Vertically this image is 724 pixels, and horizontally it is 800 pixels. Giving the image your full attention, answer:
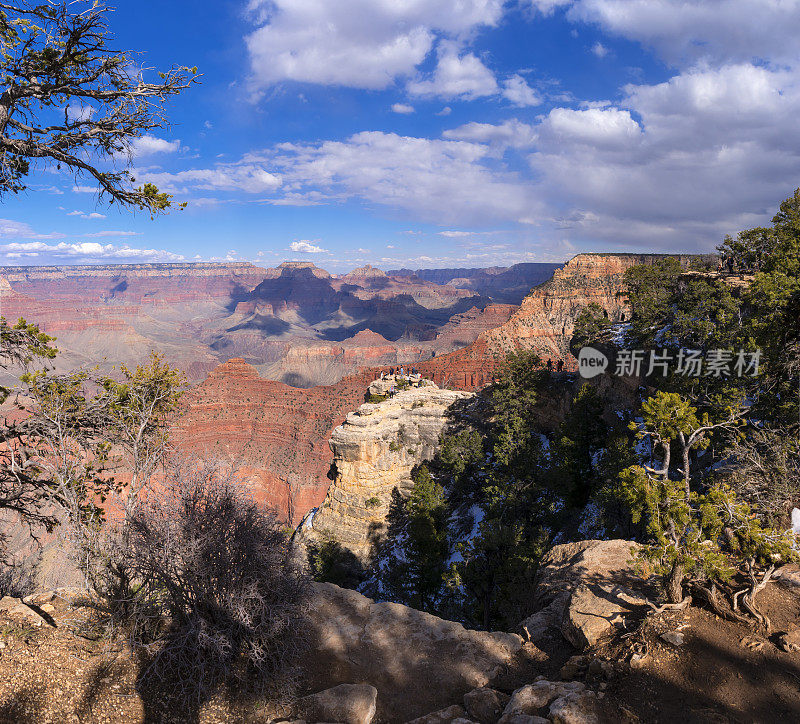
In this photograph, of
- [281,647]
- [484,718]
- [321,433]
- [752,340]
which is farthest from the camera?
[321,433]

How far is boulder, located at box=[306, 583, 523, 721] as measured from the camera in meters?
8.22

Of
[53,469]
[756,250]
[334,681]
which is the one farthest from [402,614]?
[756,250]

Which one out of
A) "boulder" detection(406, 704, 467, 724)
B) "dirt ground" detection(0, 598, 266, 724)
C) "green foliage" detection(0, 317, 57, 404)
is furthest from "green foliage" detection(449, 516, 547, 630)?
"green foliage" detection(0, 317, 57, 404)

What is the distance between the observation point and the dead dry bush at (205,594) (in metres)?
7.00

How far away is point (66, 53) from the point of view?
22.8 feet

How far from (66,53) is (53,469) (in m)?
8.14

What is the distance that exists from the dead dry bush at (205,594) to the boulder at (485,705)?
337 cm

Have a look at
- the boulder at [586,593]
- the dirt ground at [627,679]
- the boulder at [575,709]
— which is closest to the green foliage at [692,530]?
the boulder at [586,593]

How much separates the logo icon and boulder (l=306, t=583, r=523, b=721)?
29.0 m

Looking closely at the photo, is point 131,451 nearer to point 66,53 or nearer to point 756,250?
point 66,53

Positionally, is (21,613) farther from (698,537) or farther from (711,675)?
(698,537)

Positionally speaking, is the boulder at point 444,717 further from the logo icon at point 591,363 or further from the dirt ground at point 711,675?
the logo icon at point 591,363

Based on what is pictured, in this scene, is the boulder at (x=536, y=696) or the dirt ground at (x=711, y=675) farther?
the boulder at (x=536, y=696)

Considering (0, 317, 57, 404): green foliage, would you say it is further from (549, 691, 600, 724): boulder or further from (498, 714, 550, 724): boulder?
(549, 691, 600, 724): boulder
